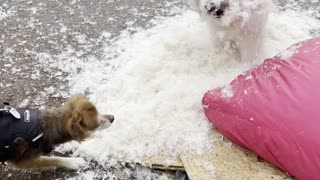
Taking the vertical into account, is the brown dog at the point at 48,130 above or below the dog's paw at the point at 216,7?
below

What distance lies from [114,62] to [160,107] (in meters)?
0.86

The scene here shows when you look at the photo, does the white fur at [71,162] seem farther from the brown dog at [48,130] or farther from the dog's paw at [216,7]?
the dog's paw at [216,7]

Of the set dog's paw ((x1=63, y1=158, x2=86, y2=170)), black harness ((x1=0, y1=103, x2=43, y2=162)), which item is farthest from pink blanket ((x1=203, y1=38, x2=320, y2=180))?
black harness ((x1=0, y1=103, x2=43, y2=162))

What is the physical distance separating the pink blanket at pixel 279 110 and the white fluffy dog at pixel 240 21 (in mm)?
355

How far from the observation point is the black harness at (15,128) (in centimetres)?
264

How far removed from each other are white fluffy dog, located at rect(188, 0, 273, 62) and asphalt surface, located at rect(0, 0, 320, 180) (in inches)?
45.8

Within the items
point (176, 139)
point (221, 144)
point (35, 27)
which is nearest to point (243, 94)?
point (221, 144)

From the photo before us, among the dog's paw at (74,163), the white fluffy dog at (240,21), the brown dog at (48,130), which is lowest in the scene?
the dog's paw at (74,163)

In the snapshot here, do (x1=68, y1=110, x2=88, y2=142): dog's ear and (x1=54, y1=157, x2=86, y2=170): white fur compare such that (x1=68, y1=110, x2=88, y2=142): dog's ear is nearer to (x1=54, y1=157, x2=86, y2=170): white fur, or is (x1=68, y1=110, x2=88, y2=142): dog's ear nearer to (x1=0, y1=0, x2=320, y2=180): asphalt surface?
(x1=54, y1=157, x2=86, y2=170): white fur

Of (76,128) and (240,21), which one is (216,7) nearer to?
(240,21)

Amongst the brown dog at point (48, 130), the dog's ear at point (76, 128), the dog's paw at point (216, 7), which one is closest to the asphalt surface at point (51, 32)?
the brown dog at point (48, 130)

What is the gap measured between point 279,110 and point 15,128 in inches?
66.4

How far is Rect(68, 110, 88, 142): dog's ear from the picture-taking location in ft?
8.85

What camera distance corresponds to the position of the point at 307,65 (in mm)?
3076
